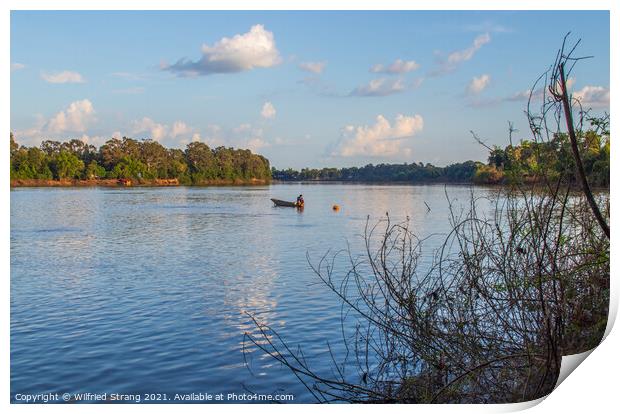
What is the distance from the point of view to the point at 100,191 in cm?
3959

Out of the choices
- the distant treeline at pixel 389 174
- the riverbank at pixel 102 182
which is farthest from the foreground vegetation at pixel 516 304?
the riverbank at pixel 102 182

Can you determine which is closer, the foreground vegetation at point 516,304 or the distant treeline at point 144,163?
the foreground vegetation at point 516,304

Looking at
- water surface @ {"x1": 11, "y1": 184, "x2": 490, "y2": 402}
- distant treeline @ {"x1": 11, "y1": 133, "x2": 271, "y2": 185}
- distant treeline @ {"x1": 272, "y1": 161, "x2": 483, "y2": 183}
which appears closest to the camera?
water surface @ {"x1": 11, "y1": 184, "x2": 490, "y2": 402}

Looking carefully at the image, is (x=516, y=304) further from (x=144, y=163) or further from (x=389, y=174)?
(x=144, y=163)

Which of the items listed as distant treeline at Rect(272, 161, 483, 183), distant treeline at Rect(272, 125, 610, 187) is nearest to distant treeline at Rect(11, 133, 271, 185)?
distant treeline at Rect(272, 161, 483, 183)

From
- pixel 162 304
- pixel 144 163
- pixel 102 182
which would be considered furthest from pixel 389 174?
pixel 102 182

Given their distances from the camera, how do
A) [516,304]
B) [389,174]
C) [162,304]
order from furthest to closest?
[389,174] < [162,304] < [516,304]

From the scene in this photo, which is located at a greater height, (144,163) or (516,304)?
(144,163)

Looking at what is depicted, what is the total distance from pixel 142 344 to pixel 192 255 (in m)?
6.70

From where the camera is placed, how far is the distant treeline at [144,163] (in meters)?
16.6

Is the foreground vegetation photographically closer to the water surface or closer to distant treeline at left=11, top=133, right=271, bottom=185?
the water surface

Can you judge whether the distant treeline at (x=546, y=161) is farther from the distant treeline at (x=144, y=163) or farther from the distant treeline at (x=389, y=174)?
the distant treeline at (x=144, y=163)

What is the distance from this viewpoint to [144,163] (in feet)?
64.0

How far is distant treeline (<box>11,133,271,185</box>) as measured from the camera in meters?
16.6
